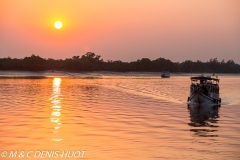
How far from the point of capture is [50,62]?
7077 inches

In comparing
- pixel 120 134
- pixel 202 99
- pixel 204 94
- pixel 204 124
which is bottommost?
pixel 204 124

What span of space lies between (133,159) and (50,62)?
543 feet

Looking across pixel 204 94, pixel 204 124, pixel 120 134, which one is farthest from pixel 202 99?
pixel 120 134

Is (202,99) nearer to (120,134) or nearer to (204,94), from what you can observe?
(204,94)

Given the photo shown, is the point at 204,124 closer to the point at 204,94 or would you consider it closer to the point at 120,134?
the point at 120,134

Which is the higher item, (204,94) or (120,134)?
(204,94)

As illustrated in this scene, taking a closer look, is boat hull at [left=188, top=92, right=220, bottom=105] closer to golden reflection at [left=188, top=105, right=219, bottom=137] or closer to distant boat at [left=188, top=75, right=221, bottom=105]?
distant boat at [left=188, top=75, right=221, bottom=105]

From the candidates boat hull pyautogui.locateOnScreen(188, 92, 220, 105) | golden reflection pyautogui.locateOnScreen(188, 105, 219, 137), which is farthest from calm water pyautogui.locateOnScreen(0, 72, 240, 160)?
boat hull pyautogui.locateOnScreen(188, 92, 220, 105)

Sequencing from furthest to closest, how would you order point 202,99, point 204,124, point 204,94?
1. point 204,94
2. point 202,99
3. point 204,124

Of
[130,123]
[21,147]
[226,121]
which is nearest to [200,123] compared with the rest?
[226,121]

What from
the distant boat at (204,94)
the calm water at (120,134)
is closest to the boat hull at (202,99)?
the distant boat at (204,94)

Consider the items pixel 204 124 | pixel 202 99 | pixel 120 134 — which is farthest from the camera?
pixel 202 99

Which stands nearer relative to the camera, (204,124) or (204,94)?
(204,124)

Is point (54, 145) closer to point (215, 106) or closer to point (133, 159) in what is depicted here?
point (133, 159)
